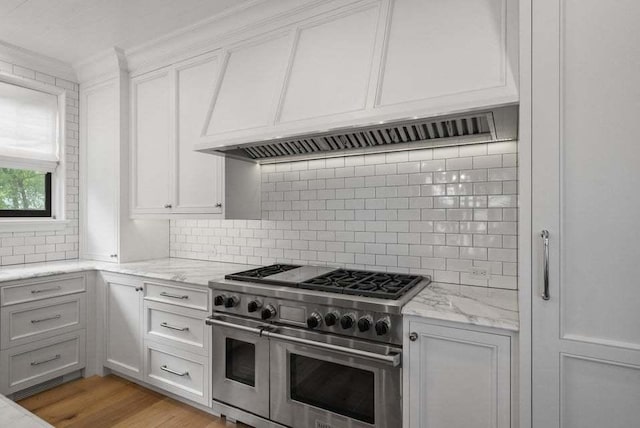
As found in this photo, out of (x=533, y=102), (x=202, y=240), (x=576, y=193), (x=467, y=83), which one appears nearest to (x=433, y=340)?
(x=576, y=193)

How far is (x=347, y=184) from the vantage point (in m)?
2.58

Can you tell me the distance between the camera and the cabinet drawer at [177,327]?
2.40 m

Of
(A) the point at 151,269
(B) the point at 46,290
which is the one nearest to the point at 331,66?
(A) the point at 151,269

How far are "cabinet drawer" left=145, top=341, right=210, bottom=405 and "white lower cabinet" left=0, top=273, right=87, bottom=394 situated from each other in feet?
2.31

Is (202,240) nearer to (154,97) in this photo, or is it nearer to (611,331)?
(154,97)

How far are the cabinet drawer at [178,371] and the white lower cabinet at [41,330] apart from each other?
0.70m

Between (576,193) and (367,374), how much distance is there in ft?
4.03

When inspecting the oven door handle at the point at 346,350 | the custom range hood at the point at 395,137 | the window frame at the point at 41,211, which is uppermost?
the custom range hood at the point at 395,137

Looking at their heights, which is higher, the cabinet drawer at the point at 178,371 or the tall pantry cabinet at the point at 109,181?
the tall pantry cabinet at the point at 109,181

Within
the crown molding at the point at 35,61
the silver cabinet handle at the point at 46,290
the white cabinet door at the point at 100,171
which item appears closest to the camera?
the silver cabinet handle at the point at 46,290

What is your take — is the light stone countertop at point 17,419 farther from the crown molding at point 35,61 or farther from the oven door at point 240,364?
the crown molding at point 35,61

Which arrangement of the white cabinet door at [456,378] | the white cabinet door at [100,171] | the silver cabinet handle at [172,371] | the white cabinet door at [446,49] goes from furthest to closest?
the white cabinet door at [100,171] → the silver cabinet handle at [172,371] → the white cabinet door at [446,49] → the white cabinet door at [456,378]

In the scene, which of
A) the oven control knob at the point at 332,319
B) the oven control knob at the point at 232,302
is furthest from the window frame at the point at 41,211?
the oven control knob at the point at 332,319

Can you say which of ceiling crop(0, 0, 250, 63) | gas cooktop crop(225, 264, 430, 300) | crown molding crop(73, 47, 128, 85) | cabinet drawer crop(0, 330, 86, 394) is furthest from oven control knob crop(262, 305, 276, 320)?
crown molding crop(73, 47, 128, 85)
